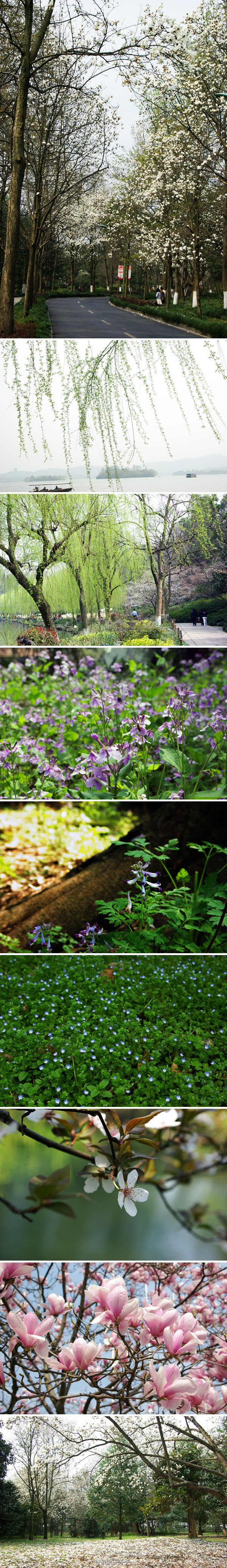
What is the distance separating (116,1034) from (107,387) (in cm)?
291

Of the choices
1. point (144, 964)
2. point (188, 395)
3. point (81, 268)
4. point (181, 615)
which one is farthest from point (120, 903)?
point (81, 268)

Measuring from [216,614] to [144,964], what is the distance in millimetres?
1618

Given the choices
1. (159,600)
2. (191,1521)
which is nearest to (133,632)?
(159,600)

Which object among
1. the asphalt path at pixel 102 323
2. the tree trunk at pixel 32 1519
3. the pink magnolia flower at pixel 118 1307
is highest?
the asphalt path at pixel 102 323

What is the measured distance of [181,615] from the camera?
3928 millimetres

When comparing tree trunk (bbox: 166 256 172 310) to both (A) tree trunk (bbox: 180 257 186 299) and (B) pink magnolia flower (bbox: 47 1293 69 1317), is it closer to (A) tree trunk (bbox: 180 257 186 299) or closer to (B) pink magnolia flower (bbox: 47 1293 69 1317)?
(A) tree trunk (bbox: 180 257 186 299)

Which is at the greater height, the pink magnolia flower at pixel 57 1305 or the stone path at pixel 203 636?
the stone path at pixel 203 636

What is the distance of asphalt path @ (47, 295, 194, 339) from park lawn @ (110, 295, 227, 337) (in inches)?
0.8

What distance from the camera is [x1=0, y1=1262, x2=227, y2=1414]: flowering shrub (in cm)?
208

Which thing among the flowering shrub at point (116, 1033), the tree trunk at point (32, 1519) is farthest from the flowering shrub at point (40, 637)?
the tree trunk at point (32, 1519)

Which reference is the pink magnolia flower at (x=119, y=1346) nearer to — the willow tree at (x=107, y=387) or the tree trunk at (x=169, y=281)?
the willow tree at (x=107, y=387)

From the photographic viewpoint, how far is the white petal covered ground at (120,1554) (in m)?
2.08

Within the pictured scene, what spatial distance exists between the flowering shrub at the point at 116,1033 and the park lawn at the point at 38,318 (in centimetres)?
293

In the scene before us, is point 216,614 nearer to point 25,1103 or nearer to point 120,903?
point 120,903
